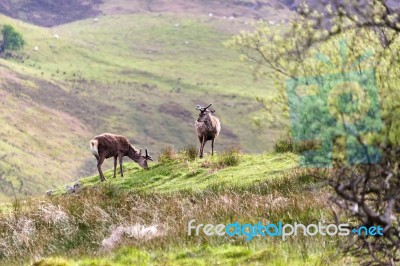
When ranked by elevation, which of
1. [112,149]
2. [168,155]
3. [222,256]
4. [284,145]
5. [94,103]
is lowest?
[94,103]

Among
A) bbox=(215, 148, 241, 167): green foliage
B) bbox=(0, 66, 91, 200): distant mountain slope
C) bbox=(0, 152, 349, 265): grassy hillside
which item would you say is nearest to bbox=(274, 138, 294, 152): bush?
bbox=(0, 152, 349, 265): grassy hillside

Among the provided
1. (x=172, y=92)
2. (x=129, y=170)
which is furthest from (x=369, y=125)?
(x=172, y=92)

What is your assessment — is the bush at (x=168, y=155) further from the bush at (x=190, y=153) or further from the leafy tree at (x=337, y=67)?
the leafy tree at (x=337, y=67)

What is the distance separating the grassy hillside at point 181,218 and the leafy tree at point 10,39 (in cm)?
15328

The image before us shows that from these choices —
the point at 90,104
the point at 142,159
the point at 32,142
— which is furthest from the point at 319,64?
the point at 90,104

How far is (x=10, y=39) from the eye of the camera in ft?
537

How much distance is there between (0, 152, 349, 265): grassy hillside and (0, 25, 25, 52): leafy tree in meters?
153

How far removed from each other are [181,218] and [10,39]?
16221 centimetres

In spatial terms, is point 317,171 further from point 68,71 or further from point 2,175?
point 68,71

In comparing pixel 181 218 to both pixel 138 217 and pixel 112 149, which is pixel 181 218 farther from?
pixel 112 149

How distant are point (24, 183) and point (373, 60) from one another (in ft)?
247

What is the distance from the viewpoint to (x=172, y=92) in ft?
511

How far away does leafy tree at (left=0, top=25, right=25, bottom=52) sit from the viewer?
16312 cm

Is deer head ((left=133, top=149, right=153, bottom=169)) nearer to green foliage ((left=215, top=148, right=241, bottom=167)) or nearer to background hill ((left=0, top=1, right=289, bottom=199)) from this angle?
green foliage ((left=215, top=148, right=241, bottom=167))
